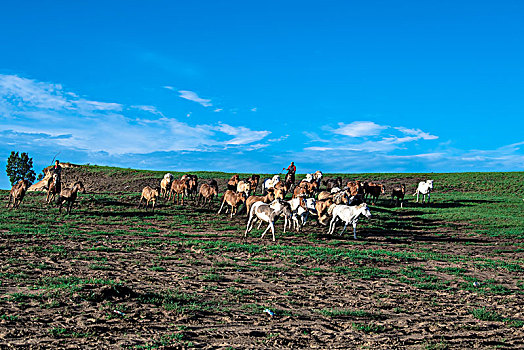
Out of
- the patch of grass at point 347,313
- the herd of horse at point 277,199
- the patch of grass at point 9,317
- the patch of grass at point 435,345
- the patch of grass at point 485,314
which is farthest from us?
the herd of horse at point 277,199

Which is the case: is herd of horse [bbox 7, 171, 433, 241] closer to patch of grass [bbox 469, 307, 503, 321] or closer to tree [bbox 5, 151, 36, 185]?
patch of grass [bbox 469, 307, 503, 321]

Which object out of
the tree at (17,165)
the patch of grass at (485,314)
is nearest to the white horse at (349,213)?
the patch of grass at (485,314)

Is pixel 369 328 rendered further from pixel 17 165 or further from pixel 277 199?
pixel 17 165

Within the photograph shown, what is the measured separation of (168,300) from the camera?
9.59m

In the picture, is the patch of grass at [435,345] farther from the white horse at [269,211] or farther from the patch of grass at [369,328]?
the white horse at [269,211]

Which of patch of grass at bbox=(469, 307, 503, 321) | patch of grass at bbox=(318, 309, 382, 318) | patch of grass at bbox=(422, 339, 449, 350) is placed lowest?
patch of grass at bbox=(422, 339, 449, 350)

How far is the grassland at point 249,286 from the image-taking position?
25.4ft

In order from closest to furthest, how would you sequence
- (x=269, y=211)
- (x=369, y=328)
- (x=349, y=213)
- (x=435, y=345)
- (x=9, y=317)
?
1. (x=435, y=345)
2. (x=9, y=317)
3. (x=369, y=328)
4. (x=269, y=211)
5. (x=349, y=213)

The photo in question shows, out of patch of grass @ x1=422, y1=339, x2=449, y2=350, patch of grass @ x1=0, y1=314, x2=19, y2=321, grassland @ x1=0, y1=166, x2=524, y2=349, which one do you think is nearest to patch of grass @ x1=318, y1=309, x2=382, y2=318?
grassland @ x1=0, y1=166, x2=524, y2=349

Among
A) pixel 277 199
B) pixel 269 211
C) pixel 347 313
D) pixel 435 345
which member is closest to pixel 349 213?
pixel 277 199

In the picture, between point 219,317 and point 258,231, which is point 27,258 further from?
point 258,231

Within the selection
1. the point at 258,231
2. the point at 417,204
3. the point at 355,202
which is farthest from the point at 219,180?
the point at 258,231

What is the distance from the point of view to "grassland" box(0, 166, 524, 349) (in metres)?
7.75

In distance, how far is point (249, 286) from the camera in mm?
11445
